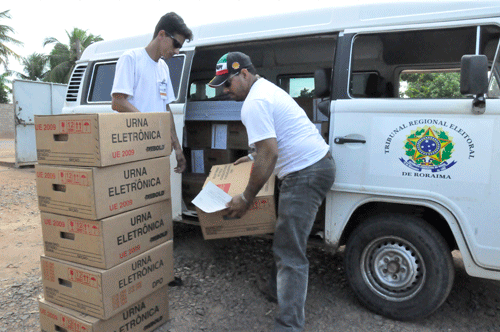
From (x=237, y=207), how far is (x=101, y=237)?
0.88 metres

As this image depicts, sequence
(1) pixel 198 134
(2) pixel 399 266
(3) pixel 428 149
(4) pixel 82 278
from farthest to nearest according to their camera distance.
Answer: (1) pixel 198 134 < (2) pixel 399 266 < (3) pixel 428 149 < (4) pixel 82 278

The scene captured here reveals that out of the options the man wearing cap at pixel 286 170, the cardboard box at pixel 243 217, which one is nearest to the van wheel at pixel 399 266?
the man wearing cap at pixel 286 170

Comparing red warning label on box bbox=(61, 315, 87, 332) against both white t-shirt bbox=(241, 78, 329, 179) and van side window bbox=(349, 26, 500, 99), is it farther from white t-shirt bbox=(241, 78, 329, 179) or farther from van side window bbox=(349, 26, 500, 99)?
van side window bbox=(349, 26, 500, 99)

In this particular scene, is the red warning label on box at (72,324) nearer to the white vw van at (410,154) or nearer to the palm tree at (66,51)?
the white vw van at (410,154)

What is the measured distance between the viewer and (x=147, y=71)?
9.66 ft

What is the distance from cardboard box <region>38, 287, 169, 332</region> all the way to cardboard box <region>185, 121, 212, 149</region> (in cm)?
176

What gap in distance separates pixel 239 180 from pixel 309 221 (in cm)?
65

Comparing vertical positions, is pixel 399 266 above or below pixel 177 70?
below

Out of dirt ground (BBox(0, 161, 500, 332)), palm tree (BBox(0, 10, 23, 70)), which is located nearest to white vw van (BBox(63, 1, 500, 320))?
dirt ground (BBox(0, 161, 500, 332))

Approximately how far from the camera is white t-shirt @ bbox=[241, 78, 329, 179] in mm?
2352

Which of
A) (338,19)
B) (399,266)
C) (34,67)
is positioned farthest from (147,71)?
(34,67)

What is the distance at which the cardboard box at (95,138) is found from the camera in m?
2.15

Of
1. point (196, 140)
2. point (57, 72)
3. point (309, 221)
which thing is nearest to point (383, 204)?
point (309, 221)

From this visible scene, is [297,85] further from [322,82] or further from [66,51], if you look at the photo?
[66,51]
